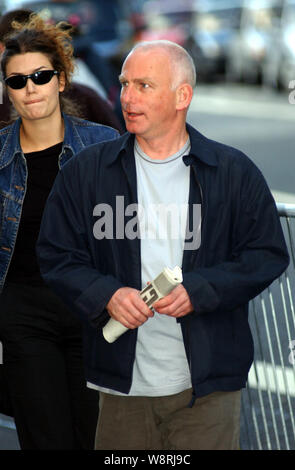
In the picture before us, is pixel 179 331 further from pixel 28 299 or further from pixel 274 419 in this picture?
pixel 274 419

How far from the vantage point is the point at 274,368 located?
15.0 ft

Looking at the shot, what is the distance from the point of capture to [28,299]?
3.97m

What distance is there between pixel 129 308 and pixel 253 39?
61.8ft

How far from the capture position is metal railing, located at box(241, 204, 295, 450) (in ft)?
14.2

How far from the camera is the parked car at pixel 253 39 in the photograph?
831 inches

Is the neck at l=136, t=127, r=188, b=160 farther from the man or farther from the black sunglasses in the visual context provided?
the black sunglasses

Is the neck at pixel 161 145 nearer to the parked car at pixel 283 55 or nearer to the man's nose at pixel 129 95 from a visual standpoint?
the man's nose at pixel 129 95

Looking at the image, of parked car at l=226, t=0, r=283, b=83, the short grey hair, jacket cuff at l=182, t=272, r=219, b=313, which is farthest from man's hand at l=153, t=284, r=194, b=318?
parked car at l=226, t=0, r=283, b=83

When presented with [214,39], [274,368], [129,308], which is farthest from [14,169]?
[214,39]

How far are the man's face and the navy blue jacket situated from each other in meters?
0.14

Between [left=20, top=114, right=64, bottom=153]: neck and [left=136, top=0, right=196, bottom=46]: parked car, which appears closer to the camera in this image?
[left=20, top=114, right=64, bottom=153]: neck

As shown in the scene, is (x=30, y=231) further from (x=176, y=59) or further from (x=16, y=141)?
(x=176, y=59)
